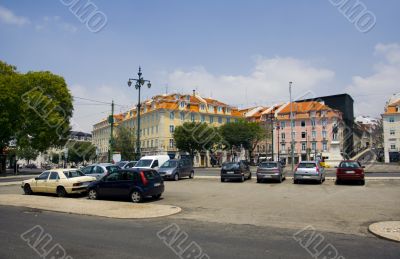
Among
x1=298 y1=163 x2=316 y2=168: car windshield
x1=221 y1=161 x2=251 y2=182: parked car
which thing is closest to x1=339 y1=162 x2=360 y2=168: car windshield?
x1=298 y1=163 x2=316 y2=168: car windshield

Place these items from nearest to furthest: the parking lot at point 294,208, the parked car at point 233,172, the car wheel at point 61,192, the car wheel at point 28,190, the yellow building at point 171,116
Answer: the parking lot at point 294,208 < the car wheel at point 61,192 < the car wheel at point 28,190 < the parked car at point 233,172 < the yellow building at point 171,116

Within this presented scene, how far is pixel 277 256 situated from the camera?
7.00 metres

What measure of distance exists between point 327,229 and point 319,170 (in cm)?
1458

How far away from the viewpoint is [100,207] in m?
14.2

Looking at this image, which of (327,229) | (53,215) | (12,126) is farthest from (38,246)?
(12,126)

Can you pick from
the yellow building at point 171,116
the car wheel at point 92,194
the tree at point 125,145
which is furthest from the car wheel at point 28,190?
the yellow building at point 171,116

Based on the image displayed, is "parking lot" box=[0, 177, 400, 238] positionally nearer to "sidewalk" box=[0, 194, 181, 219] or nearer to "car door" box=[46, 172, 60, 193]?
"sidewalk" box=[0, 194, 181, 219]

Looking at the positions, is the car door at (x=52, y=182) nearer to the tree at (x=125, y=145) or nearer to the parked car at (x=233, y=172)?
the parked car at (x=233, y=172)

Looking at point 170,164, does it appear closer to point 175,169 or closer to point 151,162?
point 175,169

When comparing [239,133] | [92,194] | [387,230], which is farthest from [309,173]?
[239,133]

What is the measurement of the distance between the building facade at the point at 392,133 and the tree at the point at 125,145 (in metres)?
61.5

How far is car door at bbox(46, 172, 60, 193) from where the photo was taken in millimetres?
18656

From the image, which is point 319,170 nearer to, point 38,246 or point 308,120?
point 38,246

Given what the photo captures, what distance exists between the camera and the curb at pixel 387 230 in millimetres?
8570
